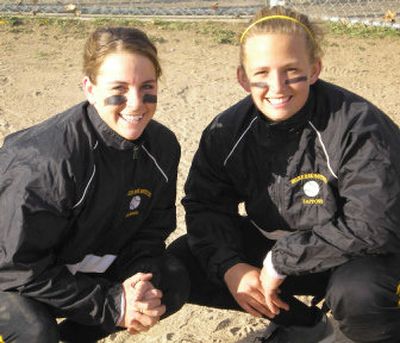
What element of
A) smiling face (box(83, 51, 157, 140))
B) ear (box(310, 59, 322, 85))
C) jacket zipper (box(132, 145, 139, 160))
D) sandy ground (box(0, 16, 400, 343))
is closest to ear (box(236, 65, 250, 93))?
ear (box(310, 59, 322, 85))

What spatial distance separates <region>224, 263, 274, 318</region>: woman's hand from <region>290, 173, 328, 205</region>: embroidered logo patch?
325 millimetres

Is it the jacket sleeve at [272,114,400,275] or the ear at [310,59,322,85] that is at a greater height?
the ear at [310,59,322,85]

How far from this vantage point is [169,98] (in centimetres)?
487

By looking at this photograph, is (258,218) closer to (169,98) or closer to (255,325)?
(255,325)

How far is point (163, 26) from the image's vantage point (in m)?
6.68

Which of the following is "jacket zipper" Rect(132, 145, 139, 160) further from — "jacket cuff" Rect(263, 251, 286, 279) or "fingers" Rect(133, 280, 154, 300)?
"jacket cuff" Rect(263, 251, 286, 279)

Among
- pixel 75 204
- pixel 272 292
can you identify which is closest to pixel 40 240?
pixel 75 204

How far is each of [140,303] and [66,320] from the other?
0.41m

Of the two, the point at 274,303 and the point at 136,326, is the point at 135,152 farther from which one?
the point at 274,303

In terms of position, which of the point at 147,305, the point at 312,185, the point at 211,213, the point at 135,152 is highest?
the point at 135,152

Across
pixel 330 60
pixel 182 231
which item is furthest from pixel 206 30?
pixel 182 231

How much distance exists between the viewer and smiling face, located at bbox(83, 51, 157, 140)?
216 centimetres

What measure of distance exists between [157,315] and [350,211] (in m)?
0.72

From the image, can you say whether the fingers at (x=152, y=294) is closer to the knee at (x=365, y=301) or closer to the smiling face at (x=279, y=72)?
the knee at (x=365, y=301)
